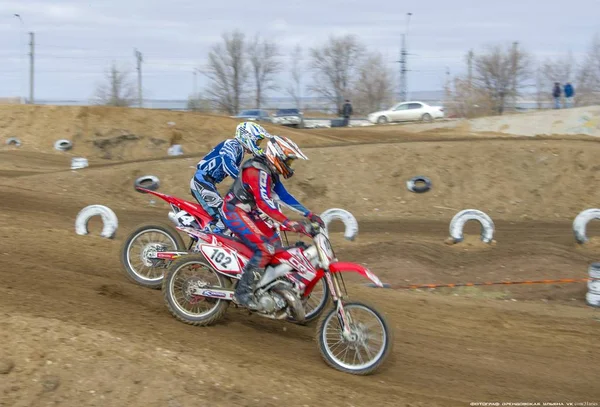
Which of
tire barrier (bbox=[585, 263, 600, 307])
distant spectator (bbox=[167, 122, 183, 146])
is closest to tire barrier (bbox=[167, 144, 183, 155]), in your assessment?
distant spectator (bbox=[167, 122, 183, 146])

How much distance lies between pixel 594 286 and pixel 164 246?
19.3ft

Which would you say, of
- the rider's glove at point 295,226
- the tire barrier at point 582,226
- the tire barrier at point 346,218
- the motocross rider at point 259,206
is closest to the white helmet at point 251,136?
the motocross rider at point 259,206

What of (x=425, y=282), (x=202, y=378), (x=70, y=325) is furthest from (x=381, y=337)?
(x=425, y=282)

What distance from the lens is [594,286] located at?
957cm

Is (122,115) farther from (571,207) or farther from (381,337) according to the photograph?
(381,337)

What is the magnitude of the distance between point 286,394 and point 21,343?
2025 mm

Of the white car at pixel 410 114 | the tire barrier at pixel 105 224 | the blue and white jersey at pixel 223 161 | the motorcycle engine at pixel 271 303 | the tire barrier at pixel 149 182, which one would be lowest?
the motorcycle engine at pixel 271 303

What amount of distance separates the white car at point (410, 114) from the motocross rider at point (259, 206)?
37910 millimetres

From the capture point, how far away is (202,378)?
5.16 metres

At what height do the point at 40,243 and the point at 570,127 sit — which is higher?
the point at 570,127

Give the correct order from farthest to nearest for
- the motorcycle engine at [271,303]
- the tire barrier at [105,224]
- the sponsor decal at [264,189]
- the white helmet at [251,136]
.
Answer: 1. the tire barrier at [105,224]
2. the white helmet at [251,136]
3. the motorcycle engine at [271,303]
4. the sponsor decal at [264,189]

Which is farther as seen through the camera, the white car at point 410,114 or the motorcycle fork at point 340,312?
the white car at point 410,114

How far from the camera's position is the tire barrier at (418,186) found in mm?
19047

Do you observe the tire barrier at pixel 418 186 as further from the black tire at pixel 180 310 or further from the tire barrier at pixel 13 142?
the tire barrier at pixel 13 142
